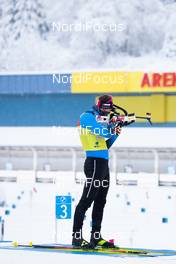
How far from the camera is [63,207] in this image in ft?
23.5

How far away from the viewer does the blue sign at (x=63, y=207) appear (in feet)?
23.3

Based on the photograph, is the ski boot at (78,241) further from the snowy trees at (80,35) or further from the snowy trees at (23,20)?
the snowy trees at (23,20)

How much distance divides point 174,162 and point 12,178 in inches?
167

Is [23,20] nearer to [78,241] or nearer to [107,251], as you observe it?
[78,241]

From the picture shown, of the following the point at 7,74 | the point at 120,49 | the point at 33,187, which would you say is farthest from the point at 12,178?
the point at 120,49

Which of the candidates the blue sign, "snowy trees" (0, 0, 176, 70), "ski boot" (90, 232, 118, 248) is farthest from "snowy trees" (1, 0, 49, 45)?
"ski boot" (90, 232, 118, 248)

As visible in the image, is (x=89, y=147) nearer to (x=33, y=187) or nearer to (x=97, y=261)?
(x=97, y=261)

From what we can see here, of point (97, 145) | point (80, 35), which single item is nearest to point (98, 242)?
point (97, 145)

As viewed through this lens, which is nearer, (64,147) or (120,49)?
(64,147)

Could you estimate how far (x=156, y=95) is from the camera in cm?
1939

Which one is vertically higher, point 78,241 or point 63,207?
point 63,207

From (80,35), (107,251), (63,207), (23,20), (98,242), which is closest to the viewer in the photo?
(107,251)

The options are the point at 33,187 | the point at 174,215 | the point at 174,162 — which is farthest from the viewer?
the point at 174,162

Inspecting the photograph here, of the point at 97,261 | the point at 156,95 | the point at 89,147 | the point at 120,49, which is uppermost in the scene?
the point at 120,49
